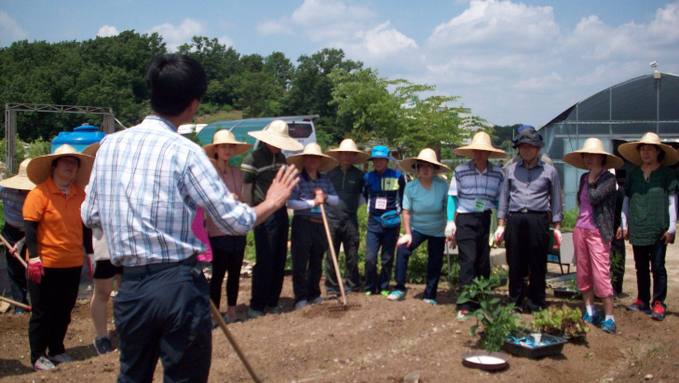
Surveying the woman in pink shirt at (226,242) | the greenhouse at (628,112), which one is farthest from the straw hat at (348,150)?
the greenhouse at (628,112)

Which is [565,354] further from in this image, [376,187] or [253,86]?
[253,86]

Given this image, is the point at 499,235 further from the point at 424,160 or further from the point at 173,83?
the point at 173,83

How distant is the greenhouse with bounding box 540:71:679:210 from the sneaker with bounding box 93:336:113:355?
1179cm

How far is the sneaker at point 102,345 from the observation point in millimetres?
4520

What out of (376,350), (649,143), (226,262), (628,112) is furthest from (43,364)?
(628,112)

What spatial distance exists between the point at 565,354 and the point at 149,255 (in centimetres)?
362

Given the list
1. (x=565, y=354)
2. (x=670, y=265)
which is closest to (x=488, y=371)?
(x=565, y=354)

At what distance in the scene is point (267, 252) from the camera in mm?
5414

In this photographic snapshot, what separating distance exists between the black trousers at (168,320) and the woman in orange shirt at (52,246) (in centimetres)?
247

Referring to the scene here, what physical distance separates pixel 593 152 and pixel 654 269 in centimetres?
146

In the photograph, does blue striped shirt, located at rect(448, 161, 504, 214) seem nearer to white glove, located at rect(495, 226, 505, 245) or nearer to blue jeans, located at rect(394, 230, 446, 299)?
white glove, located at rect(495, 226, 505, 245)

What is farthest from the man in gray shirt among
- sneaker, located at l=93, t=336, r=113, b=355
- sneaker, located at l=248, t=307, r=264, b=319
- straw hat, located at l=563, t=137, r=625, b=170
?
sneaker, located at l=93, t=336, r=113, b=355

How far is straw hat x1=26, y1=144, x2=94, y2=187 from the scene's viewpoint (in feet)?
13.2

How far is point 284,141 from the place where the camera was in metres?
5.34
